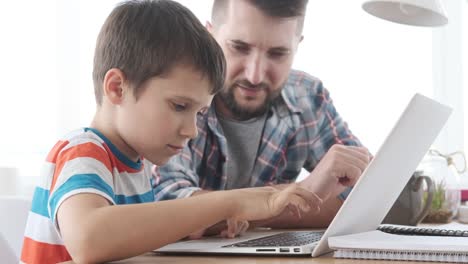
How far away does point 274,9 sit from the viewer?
5.92ft

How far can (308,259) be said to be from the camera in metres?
0.95

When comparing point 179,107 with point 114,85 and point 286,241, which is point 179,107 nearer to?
point 114,85

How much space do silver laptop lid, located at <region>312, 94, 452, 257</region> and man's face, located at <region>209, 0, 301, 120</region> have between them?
0.68 m

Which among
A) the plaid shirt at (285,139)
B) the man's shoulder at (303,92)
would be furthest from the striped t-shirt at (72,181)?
the man's shoulder at (303,92)

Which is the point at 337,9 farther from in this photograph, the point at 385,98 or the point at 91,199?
the point at 91,199

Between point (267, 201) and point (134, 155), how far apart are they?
11.9 inches

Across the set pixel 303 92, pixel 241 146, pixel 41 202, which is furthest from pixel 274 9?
pixel 41 202

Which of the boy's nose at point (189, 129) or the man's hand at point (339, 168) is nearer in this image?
the boy's nose at point (189, 129)

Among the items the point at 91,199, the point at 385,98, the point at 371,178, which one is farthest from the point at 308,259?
the point at 385,98

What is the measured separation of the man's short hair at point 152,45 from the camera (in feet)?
3.62

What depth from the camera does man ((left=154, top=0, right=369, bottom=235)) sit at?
1.78m

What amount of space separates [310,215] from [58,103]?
72.1 inches

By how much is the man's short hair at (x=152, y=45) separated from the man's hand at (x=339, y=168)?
283mm

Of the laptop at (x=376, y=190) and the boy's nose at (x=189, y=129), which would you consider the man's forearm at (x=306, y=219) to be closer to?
the laptop at (x=376, y=190)
